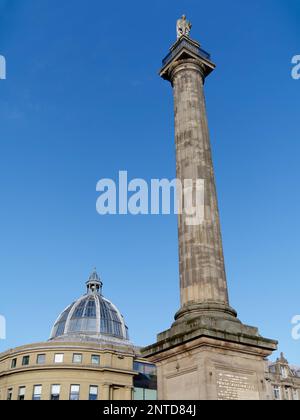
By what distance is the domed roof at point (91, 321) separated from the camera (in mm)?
A: 75562

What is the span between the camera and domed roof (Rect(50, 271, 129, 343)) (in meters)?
75.6

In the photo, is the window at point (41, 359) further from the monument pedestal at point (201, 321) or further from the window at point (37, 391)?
the monument pedestal at point (201, 321)

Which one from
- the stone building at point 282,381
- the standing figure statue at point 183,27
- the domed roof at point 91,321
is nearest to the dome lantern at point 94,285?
the domed roof at point 91,321

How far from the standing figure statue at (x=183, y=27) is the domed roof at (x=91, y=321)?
184 feet

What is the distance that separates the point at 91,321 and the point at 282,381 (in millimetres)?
32035

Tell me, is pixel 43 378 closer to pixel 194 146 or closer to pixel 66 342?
pixel 66 342

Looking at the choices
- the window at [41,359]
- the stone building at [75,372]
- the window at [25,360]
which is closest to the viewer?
the stone building at [75,372]

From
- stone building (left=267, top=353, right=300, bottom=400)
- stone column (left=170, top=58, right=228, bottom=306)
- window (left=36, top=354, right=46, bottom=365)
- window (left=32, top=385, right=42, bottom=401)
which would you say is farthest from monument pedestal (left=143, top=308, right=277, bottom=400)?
stone building (left=267, top=353, right=300, bottom=400)

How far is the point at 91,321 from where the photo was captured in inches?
3036

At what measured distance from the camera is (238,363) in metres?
16.2

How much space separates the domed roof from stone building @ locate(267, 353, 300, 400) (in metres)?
24.3

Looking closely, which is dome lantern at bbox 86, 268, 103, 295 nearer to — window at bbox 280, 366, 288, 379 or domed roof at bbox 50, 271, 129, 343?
domed roof at bbox 50, 271, 129, 343
